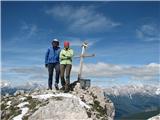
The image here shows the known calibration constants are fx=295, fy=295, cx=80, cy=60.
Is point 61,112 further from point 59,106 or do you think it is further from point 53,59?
point 53,59

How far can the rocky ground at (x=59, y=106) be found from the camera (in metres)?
21.7

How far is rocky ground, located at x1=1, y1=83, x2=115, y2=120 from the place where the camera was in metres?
21.7

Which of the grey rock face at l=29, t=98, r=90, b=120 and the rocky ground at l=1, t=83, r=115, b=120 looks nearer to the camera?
the grey rock face at l=29, t=98, r=90, b=120

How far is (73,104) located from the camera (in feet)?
74.2

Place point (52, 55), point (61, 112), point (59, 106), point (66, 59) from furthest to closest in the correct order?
point (52, 55), point (66, 59), point (59, 106), point (61, 112)

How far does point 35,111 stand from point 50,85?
4.81 metres

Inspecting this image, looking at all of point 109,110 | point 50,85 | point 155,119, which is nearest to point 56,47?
point 50,85

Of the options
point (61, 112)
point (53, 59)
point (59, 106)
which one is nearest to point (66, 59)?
point (53, 59)

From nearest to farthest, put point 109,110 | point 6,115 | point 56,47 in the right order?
1. point 6,115
2. point 56,47
3. point 109,110

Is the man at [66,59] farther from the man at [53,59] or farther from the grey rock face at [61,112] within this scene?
the grey rock face at [61,112]

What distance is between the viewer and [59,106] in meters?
22.3

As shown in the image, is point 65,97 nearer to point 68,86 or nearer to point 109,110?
point 68,86

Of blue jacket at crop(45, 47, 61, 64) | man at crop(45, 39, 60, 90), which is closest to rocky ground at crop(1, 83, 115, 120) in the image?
man at crop(45, 39, 60, 90)

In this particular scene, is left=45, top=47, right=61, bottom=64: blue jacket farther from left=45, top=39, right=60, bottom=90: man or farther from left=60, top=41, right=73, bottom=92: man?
left=60, top=41, right=73, bottom=92: man
